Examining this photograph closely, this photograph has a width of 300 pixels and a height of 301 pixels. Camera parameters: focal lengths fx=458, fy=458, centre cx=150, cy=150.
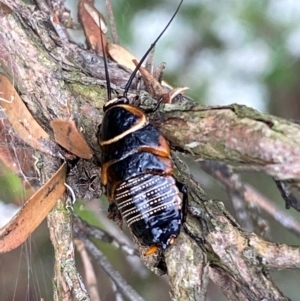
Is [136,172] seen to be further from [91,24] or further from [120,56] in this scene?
[91,24]

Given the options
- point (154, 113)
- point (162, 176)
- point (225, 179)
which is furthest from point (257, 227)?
point (154, 113)

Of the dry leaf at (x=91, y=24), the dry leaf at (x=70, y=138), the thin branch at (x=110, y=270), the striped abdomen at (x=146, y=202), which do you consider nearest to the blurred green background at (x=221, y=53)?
the thin branch at (x=110, y=270)

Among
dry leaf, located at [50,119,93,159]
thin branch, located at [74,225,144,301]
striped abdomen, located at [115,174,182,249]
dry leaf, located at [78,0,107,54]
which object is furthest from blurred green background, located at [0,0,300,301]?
dry leaf, located at [50,119,93,159]

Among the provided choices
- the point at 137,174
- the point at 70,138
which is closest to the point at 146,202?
the point at 137,174

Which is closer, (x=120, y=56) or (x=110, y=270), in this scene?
(x=120, y=56)

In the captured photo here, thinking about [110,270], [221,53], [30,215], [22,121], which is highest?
[221,53]

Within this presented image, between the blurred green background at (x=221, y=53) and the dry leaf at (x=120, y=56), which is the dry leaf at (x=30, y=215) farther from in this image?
the blurred green background at (x=221, y=53)

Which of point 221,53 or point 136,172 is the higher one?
point 221,53
